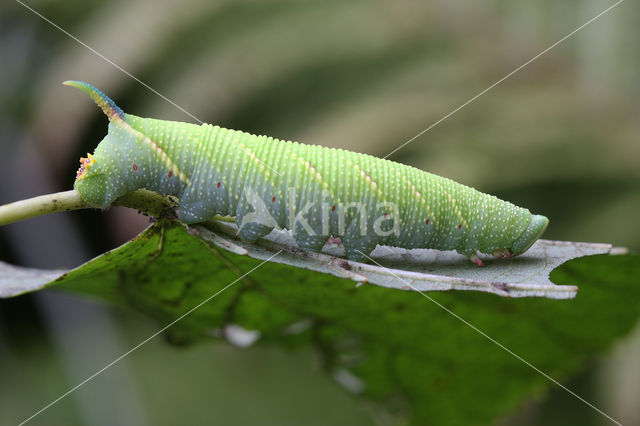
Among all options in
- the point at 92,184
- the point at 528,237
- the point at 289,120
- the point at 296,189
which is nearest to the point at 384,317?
the point at 296,189

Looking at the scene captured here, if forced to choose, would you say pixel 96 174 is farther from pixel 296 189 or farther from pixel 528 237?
pixel 528 237

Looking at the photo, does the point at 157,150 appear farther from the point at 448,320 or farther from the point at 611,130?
the point at 611,130

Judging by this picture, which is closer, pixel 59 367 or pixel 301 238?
pixel 301 238

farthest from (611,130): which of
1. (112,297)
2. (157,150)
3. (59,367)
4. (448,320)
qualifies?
(59,367)

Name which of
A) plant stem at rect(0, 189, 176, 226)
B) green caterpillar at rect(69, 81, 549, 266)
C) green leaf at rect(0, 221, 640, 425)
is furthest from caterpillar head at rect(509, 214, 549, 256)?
plant stem at rect(0, 189, 176, 226)

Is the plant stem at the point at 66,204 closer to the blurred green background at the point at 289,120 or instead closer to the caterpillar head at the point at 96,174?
the caterpillar head at the point at 96,174
